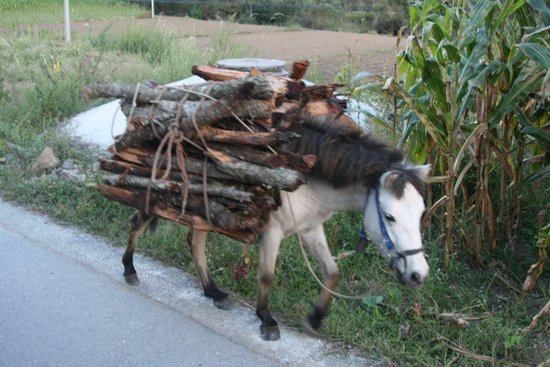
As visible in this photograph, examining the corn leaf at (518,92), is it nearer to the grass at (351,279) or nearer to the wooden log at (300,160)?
the grass at (351,279)

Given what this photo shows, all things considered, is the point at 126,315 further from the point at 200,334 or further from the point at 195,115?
the point at 195,115

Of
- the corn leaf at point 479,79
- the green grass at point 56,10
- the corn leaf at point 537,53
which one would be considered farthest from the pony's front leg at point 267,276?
the green grass at point 56,10

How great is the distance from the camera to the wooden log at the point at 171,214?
12.8 ft

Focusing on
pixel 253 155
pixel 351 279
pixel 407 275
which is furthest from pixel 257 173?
pixel 351 279

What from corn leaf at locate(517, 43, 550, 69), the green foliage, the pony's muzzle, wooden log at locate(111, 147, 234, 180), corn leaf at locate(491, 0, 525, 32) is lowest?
the green foliage

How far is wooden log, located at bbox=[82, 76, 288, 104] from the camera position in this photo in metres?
3.60

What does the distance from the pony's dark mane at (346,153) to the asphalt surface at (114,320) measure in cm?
107

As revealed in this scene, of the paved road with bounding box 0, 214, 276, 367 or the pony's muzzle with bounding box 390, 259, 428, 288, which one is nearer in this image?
the pony's muzzle with bounding box 390, 259, 428, 288

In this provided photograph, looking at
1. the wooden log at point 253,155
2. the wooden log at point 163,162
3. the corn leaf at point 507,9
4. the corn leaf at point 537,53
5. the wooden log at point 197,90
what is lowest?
the wooden log at point 163,162

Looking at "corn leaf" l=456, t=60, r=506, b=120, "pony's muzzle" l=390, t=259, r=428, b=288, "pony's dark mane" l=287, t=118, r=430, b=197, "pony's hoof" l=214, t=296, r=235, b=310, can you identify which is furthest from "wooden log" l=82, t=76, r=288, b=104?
"pony's hoof" l=214, t=296, r=235, b=310

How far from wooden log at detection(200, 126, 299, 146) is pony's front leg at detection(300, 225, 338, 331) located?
2.37 feet

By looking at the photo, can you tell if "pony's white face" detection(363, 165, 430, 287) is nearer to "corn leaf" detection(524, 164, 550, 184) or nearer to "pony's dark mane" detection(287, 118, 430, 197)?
"pony's dark mane" detection(287, 118, 430, 197)

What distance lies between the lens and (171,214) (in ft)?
13.7

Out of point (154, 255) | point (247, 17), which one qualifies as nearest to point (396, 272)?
point (154, 255)
